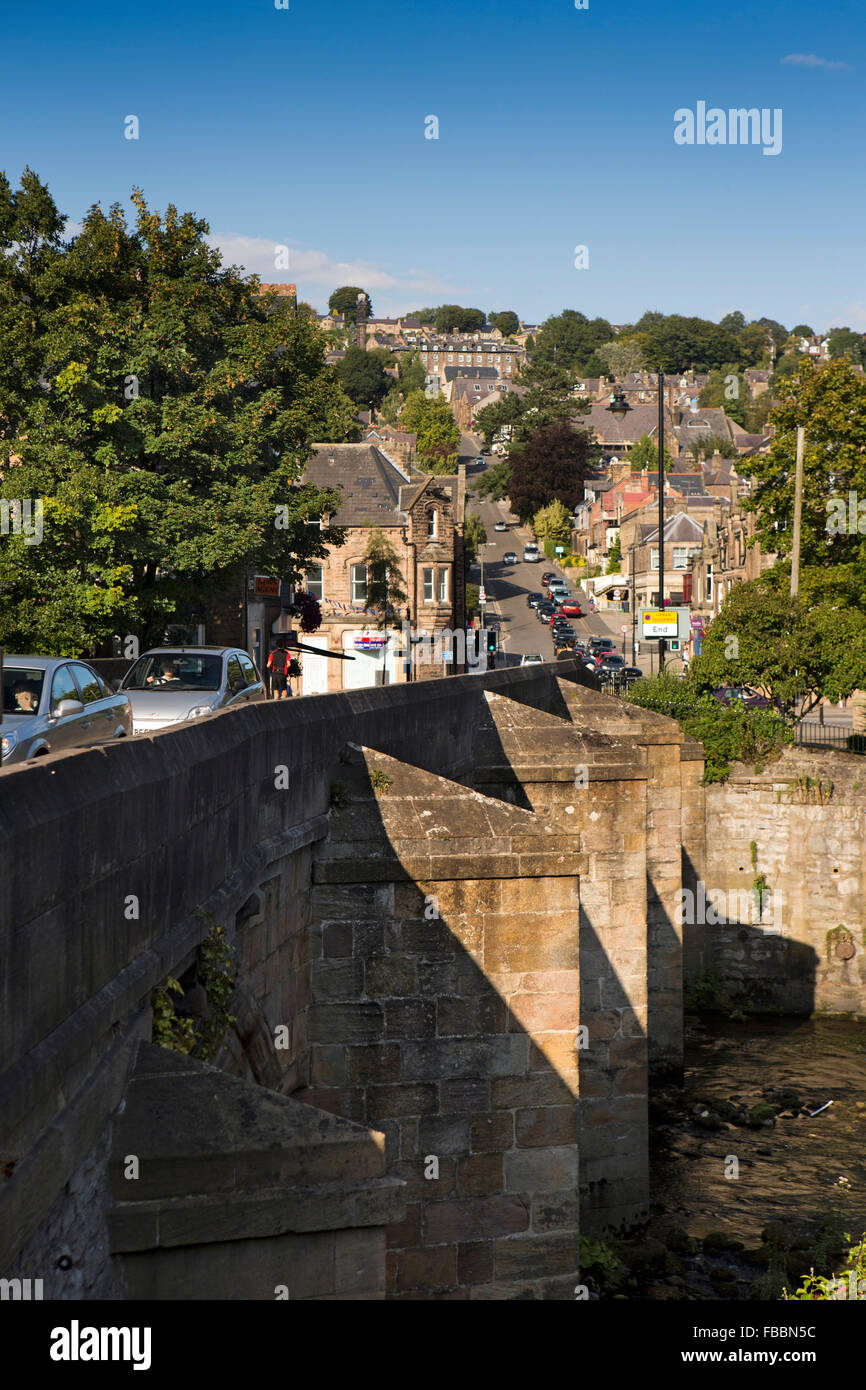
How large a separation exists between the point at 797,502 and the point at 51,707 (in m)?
32.5

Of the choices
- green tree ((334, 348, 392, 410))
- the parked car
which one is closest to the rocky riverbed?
the parked car

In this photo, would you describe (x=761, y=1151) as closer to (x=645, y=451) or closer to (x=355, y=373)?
(x=645, y=451)

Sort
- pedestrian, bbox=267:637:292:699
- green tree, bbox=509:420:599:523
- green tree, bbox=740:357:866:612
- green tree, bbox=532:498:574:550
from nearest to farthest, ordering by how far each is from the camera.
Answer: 1. pedestrian, bbox=267:637:292:699
2. green tree, bbox=740:357:866:612
3. green tree, bbox=532:498:574:550
4. green tree, bbox=509:420:599:523

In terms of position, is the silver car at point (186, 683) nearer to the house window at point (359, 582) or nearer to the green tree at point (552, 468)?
the house window at point (359, 582)

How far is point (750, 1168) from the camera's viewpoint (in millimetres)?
21391

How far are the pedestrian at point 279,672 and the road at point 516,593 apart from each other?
23.6 m

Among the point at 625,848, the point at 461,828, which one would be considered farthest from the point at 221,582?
the point at 461,828

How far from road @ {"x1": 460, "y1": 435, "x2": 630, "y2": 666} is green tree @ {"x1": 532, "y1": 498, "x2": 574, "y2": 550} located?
211cm

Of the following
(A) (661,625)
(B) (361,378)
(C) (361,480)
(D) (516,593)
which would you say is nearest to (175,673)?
(A) (661,625)

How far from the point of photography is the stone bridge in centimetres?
472

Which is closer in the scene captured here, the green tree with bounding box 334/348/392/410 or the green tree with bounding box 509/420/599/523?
the green tree with bounding box 509/420/599/523

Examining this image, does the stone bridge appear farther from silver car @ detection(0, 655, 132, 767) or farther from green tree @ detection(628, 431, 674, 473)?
green tree @ detection(628, 431, 674, 473)

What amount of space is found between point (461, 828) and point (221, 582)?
20638 mm

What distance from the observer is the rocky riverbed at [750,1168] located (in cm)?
1628
